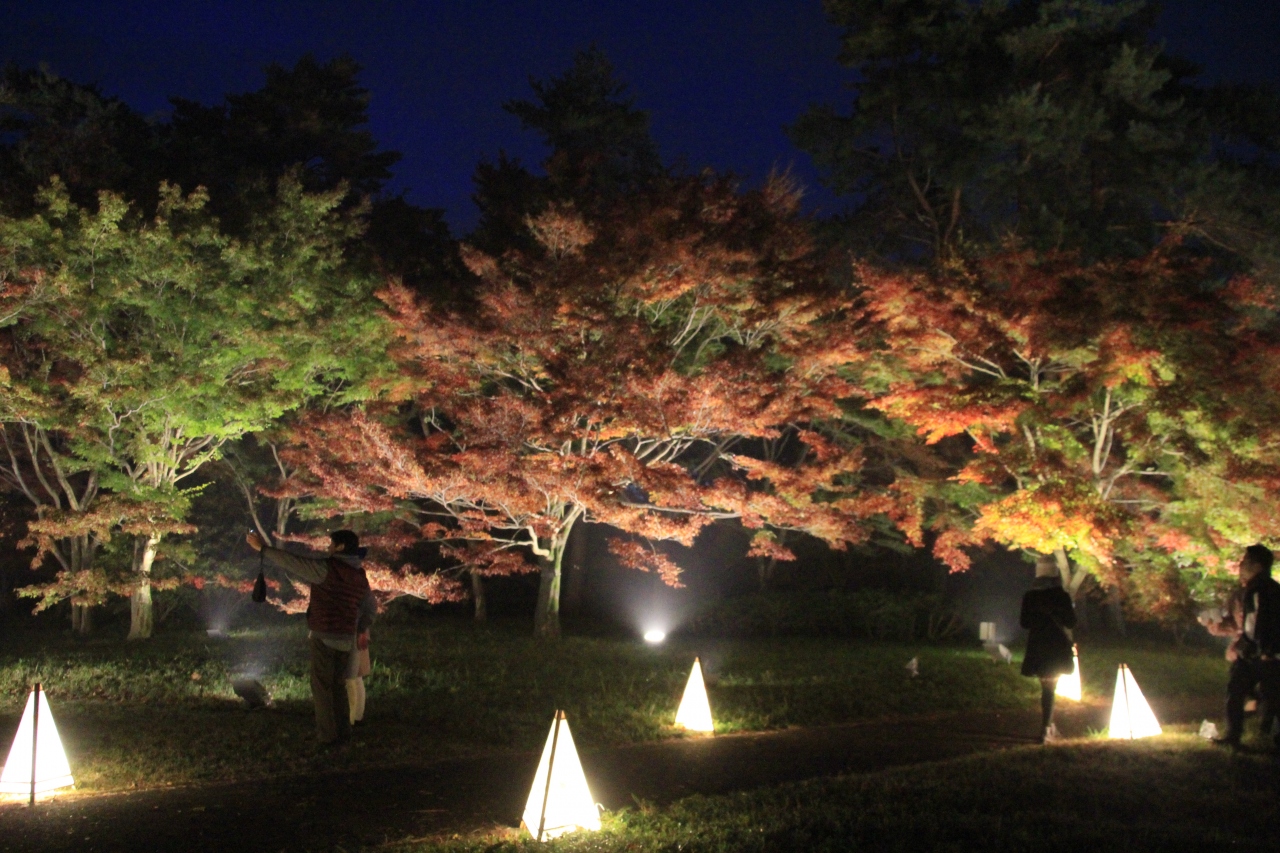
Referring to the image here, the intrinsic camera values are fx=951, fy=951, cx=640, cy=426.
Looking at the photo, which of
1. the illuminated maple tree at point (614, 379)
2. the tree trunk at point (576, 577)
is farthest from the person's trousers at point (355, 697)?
the tree trunk at point (576, 577)

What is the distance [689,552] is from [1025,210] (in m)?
13.3

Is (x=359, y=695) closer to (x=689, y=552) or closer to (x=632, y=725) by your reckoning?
(x=632, y=725)

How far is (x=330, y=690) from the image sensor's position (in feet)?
23.5

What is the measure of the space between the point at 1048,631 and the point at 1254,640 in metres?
1.49

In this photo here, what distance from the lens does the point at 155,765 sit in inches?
264

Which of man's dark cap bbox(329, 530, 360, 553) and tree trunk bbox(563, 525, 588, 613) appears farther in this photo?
tree trunk bbox(563, 525, 588, 613)

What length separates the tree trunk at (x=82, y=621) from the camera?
1755 cm

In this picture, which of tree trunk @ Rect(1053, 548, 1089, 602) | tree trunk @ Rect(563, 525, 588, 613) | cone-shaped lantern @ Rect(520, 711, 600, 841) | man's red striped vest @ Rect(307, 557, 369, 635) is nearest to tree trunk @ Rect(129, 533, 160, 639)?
man's red striped vest @ Rect(307, 557, 369, 635)

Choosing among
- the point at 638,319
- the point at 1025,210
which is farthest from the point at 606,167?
the point at 638,319

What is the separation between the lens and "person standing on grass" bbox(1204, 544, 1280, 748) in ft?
A: 24.2

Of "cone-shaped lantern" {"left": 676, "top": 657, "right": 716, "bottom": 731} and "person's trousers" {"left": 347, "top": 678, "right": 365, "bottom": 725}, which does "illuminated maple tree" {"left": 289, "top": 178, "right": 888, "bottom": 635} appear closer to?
"cone-shaped lantern" {"left": 676, "top": 657, "right": 716, "bottom": 731}

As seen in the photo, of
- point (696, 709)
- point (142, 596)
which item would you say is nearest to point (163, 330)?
point (142, 596)

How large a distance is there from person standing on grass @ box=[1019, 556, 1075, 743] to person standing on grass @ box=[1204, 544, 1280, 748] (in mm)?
1182

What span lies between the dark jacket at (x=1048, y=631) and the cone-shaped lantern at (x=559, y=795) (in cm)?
447
